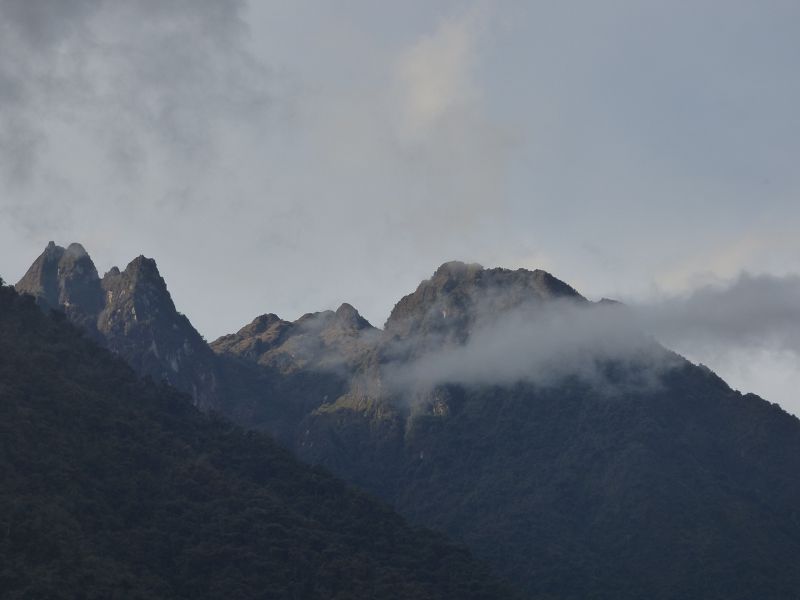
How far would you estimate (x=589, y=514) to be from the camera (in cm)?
14638

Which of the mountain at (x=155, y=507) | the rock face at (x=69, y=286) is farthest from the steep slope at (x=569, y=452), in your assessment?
the rock face at (x=69, y=286)

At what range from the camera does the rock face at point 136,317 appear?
587ft

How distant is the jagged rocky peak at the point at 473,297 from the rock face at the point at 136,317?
29.9 meters

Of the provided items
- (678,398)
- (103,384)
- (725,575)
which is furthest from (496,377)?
(103,384)

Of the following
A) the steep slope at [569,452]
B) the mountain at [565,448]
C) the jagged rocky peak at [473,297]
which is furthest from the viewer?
the jagged rocky peak at [473,297]

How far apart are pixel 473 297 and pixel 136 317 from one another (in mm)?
45503

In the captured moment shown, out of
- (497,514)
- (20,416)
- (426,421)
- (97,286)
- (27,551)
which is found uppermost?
(97,286)

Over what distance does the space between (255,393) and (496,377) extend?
36383 mm

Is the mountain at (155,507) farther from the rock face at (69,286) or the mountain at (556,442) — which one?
the rock face at (69,286)

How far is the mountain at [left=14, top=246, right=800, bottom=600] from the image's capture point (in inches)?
5246

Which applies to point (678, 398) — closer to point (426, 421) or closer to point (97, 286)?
point (426, 421)

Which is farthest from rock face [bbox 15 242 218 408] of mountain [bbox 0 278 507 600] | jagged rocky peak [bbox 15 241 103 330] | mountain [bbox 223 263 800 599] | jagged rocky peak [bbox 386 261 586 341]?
mountain [bbox 0 278 507 600]

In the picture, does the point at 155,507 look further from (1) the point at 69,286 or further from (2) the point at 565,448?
(1) the point at 69,286

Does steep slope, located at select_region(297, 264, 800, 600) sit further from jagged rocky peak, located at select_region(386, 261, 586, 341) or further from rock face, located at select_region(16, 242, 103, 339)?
rock face, located at select_region(16, 242, 103, 339)
